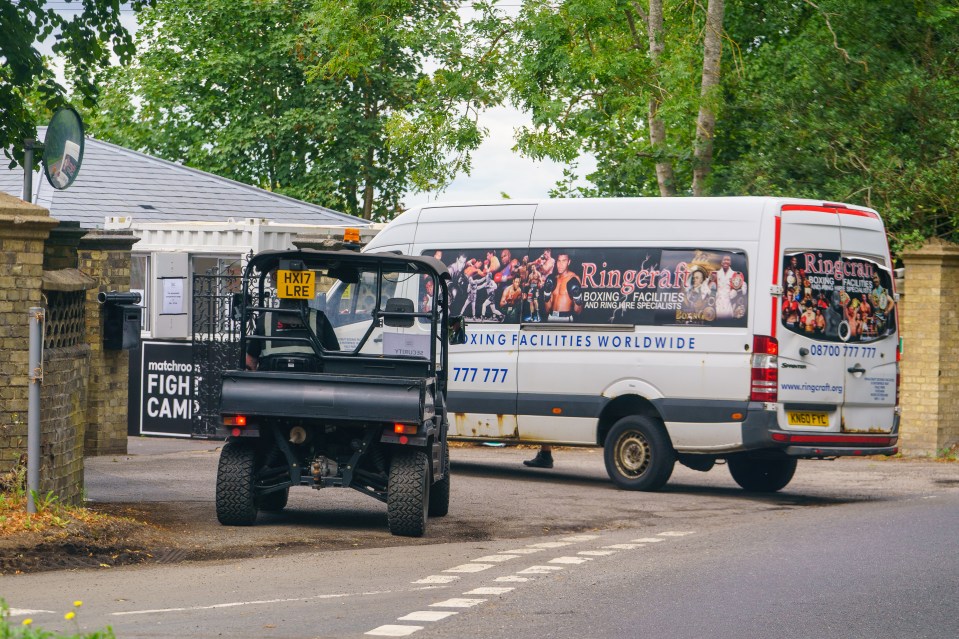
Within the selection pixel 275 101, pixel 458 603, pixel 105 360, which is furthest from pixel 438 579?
pixel 275 101

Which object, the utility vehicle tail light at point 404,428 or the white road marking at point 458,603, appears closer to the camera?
the white road marking at point 458,603

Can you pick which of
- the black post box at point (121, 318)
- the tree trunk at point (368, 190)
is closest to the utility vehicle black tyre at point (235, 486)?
the black post box at point (121, 318)

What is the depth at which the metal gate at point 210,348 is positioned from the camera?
21031 mm

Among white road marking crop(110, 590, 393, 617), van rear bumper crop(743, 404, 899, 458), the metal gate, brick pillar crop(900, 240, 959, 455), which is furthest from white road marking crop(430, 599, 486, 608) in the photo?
brick pillar crop(900, 240, 959, 455)

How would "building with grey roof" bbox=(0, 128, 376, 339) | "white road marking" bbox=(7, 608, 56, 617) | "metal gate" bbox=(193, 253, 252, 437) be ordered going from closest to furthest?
"white road marking" bbox=(7, 608, 56, 617)
"metal gate" bbox=(193, 253, 252, 437)
"building with grey roof" bbox=(0, 128, 376, 339)

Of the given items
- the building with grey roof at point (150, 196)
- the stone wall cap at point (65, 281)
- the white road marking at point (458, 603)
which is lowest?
the white road marking at point (458, 603)

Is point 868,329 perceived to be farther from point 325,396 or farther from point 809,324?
point 325,396

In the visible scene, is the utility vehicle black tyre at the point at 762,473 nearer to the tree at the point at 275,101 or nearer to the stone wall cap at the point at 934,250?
the stone wall cap at the point at 934,250

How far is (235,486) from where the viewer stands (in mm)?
11711

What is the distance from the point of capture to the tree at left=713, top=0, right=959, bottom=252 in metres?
21.7

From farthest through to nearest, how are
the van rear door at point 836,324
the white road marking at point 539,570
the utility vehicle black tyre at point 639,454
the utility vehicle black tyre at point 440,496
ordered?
1. the utility vehicle black tyre at point 639,454
2. the van rear door at point 836,324
3. the utility vehicle black tyre at point 440,496
4. the white road marking at point 539,570

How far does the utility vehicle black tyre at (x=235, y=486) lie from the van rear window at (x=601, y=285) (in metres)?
5.35

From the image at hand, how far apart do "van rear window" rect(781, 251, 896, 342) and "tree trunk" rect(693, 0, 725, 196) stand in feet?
29.9

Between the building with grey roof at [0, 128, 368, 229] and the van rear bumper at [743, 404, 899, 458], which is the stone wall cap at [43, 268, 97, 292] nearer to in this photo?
the van rear bumper at [743, 404, 899, 458]
